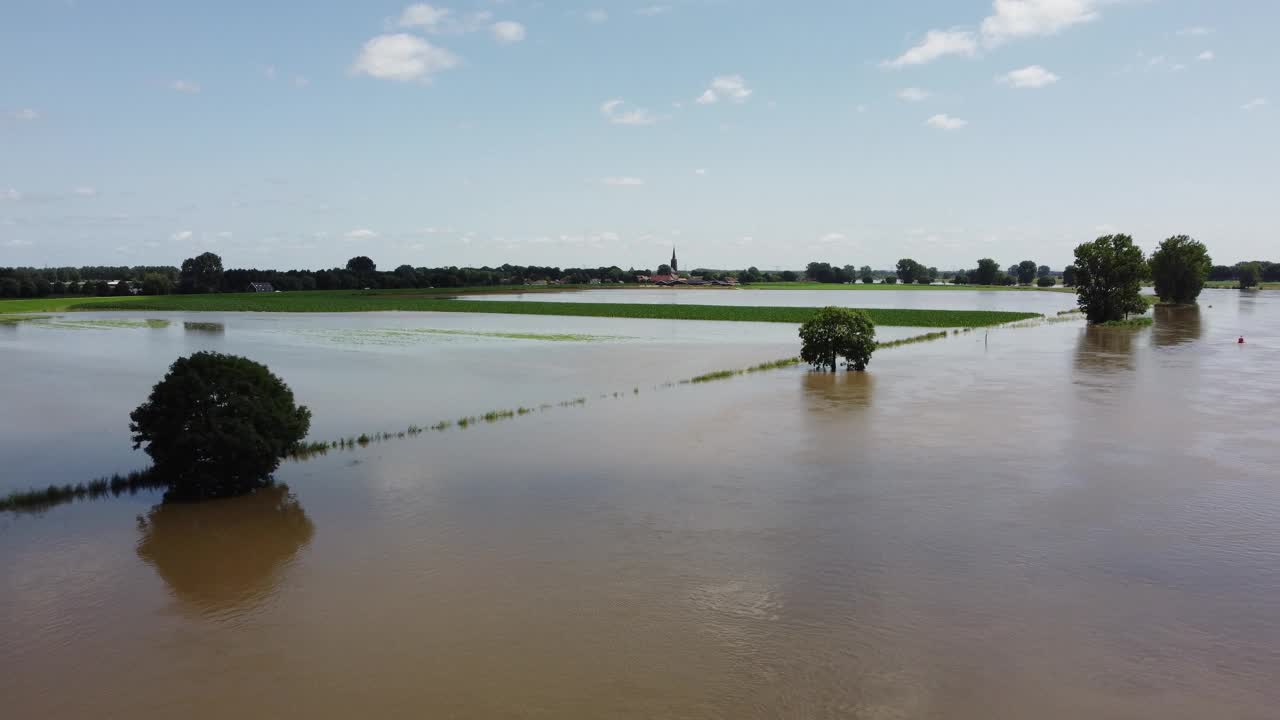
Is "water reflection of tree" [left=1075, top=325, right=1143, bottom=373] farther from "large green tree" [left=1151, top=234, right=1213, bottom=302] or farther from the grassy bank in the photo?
"large green tree" [left=1151, top=234, right=1213, bottom=302]

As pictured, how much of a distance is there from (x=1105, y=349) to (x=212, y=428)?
49222 millimetres

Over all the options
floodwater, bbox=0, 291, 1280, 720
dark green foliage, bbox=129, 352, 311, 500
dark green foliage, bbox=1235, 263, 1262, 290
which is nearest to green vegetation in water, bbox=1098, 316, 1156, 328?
floodwater, bbox=0, 291, 1280, 720

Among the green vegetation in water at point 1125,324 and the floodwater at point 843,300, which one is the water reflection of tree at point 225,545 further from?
the floodwater at point 843,300

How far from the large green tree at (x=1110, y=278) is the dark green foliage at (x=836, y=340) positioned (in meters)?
43.4

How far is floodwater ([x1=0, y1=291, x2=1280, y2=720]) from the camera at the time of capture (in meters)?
8.98

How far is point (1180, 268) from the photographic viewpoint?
352 feet

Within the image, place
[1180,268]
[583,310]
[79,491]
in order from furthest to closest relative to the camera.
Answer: [1180,268]
[583,310]
[79,491]

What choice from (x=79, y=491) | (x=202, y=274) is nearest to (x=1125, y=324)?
(x=79, y=491)

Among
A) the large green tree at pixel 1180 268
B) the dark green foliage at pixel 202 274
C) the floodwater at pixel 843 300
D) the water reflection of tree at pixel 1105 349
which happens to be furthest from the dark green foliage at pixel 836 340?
the dark green foliage at pixel 202 274

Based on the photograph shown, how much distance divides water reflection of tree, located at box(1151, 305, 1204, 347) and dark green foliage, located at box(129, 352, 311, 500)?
53817 millimetres

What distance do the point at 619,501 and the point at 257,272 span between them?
14887 centimetres

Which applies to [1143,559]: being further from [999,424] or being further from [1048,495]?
[999,424]

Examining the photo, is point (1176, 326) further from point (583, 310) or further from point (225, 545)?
point (225, 545)

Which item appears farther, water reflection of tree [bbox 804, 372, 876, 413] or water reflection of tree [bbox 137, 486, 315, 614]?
water reflection of tree [bbox 804, 372, 876, 413]
